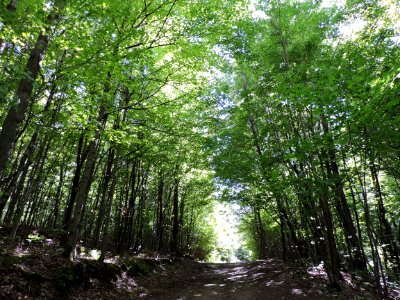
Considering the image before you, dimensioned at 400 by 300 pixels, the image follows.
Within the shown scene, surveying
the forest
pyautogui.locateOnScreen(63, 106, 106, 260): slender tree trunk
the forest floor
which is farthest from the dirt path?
pyautogui.locateOnScreen(63, 106, 106, 260): slender tree trunk

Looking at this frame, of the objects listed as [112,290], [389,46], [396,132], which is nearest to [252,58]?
[389,46]

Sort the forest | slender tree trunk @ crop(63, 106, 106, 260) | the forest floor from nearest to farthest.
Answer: the forest → the forest floor → slender tree trunk @ crop(63, 106, 106, 260)

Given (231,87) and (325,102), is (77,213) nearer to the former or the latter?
(325,102)

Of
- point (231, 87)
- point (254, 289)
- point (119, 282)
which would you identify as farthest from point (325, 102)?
point (231, 87)

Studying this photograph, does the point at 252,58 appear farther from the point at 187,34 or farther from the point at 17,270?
the point at 17,270

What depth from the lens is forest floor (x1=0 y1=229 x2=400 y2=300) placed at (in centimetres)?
612

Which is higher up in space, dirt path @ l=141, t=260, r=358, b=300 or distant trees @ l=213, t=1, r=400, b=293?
distant trees @ l=213, t=1, r=400, b=293

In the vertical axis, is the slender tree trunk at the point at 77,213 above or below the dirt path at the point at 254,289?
above

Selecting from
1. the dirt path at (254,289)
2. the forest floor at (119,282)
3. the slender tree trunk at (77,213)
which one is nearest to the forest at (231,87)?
the slender tree trunk at (77,213)

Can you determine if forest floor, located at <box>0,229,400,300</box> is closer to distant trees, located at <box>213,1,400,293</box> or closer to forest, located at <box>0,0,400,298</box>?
forest, located at <box>0,0,400,298</box>

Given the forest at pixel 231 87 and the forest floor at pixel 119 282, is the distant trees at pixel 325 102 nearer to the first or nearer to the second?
the forest at pixel 231 87

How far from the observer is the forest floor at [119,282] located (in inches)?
241

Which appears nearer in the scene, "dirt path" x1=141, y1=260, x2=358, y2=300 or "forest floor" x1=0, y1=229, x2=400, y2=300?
"forest floor" x1=0, y1=229, x2=400, y2=300

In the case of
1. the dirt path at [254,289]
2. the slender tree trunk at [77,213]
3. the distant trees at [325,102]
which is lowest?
the dirt path at [254,289]
